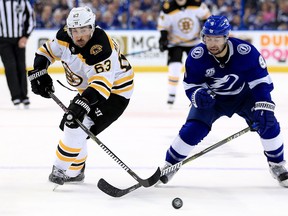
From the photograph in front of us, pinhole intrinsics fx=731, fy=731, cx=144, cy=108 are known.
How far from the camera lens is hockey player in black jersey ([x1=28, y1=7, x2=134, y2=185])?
3.37 metres

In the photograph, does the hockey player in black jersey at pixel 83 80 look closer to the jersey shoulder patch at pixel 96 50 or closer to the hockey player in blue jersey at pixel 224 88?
the jersey shoulder patch at pixel 96 50

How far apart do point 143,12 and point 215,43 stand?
22.2ft

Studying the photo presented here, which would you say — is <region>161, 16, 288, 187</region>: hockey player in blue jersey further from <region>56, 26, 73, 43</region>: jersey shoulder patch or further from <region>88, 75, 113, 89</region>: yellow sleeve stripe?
<region>56, 26, 73, 43</region>: jersey shoulder patch

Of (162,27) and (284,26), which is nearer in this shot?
(162,27)

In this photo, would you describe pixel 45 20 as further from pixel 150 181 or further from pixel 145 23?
pixel 150 181

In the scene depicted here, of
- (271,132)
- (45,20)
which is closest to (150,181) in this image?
(271,132)

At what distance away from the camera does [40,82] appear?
363cm

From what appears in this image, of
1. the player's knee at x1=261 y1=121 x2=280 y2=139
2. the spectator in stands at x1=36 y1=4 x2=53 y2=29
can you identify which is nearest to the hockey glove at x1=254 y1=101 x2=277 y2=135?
the player's knee at x1=261 y1=121 x2=280 y2=139

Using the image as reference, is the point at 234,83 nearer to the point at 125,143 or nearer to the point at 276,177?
the point at 276,177

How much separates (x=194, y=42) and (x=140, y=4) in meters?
3.21

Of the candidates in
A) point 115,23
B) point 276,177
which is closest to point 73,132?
point 276,177

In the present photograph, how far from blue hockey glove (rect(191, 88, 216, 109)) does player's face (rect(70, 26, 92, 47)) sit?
22.8 inches

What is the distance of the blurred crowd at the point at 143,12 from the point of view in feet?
32.2

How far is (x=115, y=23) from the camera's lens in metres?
9.99
